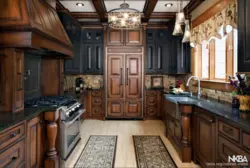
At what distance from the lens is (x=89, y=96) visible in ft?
17.6

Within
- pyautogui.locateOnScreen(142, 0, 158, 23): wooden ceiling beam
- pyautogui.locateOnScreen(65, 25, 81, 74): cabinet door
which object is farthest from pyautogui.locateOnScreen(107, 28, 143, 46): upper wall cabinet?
pyautogui.locateOnScreen(65, 25, 81, 74): cabinet door

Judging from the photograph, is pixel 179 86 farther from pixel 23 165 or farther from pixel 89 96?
pixel 23 165

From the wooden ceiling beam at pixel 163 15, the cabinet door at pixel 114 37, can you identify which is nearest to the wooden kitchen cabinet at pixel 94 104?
the cabinet door at pixel 114 37

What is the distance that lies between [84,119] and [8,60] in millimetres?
3445

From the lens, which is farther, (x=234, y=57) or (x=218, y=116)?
(x=234, y=57)

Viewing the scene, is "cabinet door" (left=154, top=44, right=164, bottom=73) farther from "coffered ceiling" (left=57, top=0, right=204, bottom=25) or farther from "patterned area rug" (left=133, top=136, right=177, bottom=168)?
"patterned area rug" (left=133, top=136, right=177, bottom=168)

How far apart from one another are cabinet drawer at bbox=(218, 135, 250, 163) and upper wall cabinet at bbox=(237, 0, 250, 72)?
741mm

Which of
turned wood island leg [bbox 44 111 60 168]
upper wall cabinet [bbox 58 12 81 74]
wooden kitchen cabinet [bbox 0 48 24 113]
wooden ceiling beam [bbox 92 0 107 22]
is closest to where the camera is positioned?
wooden kitchen cabinet [bbox 0 48 24 113]

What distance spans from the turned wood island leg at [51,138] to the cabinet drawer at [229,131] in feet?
6.23

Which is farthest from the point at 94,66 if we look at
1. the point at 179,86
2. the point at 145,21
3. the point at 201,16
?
the point at 201,16

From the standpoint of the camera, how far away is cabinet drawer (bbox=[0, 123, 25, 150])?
149 centimetres

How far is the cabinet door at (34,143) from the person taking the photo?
199 cm

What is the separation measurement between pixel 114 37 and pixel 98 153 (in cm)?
329

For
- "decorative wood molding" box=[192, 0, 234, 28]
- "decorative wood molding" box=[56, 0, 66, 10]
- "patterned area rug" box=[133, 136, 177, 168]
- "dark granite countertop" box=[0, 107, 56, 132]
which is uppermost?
"decorative wood molding" box=[56, 0, 66, 10]
